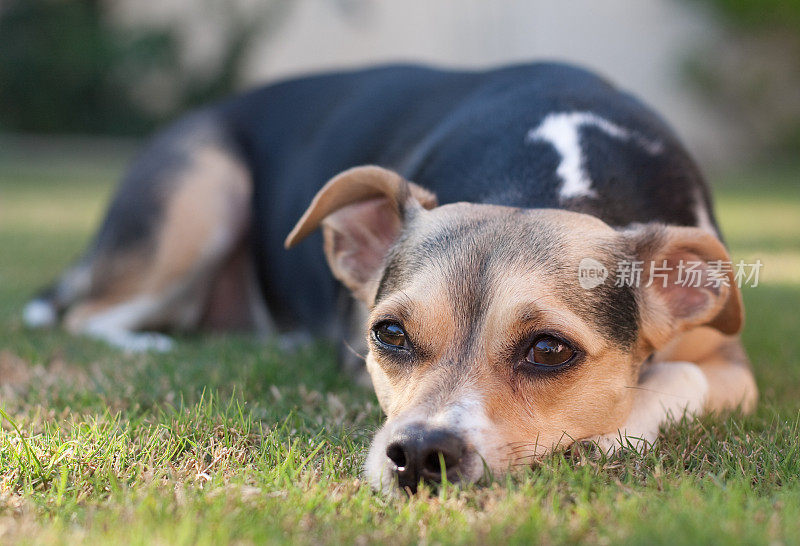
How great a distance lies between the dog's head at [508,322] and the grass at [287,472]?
168 mm

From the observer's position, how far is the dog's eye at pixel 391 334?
11.5 feet

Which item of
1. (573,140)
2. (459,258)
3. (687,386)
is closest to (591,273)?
(459,258)

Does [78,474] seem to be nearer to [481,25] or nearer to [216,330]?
[216,330]

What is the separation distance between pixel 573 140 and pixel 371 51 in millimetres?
20769

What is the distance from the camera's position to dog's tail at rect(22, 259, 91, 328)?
6645mm

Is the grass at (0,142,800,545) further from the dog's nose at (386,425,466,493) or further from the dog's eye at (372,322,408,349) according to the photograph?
the dog's eye at (372,322,408,349)

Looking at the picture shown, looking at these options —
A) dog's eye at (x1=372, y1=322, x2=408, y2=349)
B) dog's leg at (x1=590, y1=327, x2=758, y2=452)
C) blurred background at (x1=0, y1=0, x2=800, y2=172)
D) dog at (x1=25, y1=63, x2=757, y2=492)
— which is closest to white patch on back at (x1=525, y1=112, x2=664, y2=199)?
dog at (x1=25, y1=63, x2=757, y2=492)

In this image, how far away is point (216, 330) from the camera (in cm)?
720

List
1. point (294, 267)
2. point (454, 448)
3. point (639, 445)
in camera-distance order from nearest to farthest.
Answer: point (454, 448)
point (639, 445)
point (294, 267)

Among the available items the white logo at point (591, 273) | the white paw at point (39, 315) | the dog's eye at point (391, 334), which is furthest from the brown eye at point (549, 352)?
the white paw at point (39, 315)

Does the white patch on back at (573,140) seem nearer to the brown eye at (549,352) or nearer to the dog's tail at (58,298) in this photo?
the brown eye at (549,352)

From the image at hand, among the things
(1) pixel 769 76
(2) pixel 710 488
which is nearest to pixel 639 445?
(2) pixel 710 488

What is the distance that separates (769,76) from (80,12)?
19501 mm

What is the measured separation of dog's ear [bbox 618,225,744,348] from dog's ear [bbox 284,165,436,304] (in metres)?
1.05
